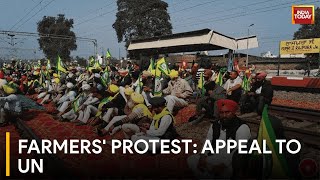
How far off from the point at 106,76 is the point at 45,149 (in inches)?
327

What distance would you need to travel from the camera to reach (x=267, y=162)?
381 cm

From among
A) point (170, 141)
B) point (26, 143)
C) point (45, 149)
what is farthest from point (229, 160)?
point (26, 143)

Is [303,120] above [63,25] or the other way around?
the other way around

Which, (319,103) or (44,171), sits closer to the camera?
(44,171)

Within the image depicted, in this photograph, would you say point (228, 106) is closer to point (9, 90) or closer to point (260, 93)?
point (260, 93)

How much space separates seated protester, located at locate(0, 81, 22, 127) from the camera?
31.5 ft

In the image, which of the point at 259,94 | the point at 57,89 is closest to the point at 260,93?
the point at 259,94

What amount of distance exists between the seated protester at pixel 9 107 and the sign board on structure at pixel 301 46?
69.1 ft

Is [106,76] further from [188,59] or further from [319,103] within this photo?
[188,59]

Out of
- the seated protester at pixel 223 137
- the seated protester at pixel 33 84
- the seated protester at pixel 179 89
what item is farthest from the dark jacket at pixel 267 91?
the seated protester at pixel 33 84

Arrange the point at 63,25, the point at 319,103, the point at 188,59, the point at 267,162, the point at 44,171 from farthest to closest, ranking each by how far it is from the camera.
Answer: the point at 63,25 → the point at 188,59 → the point at 319,103 → the point at 44,171 → the point at 267,162

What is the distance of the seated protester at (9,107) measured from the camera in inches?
378

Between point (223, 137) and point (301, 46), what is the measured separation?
74.9 ft

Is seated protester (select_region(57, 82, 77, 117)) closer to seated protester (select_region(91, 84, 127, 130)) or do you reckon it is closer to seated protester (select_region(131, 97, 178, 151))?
seated protester (select_region(91, 84, 127, 130))
